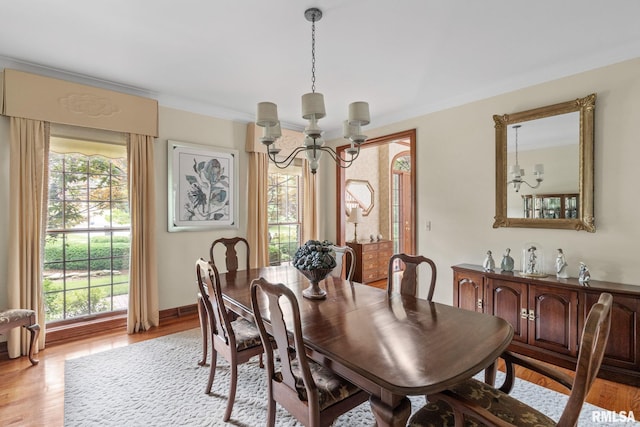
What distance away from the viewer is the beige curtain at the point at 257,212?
4.44 metres

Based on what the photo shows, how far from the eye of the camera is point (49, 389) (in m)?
2.38

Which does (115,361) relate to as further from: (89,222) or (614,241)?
(614,241)

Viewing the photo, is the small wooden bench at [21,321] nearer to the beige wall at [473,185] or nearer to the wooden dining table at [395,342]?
the beige wall at [473,185]

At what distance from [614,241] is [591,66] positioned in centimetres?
155

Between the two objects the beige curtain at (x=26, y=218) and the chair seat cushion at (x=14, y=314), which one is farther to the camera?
the beige curtain at (x=26, y=218)

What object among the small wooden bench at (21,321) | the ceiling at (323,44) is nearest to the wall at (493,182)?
the ceiling at (323,44)

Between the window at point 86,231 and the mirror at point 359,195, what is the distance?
374 cm

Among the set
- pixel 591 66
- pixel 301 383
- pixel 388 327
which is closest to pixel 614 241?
pixel 591 66

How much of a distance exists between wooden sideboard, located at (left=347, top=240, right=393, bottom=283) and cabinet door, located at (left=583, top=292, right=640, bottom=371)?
313 cm

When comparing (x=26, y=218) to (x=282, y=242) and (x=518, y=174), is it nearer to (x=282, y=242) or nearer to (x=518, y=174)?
(x=282, y=242)

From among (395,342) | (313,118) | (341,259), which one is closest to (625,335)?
(395,342)

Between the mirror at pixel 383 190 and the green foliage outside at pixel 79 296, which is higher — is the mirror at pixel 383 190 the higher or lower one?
the higher one

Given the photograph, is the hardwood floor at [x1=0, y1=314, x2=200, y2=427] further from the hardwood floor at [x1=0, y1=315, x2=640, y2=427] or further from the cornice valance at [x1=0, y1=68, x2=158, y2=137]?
the cornice valance at [x1=0, y1=68, x2=158, y2=137]

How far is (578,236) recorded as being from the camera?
110 inches
